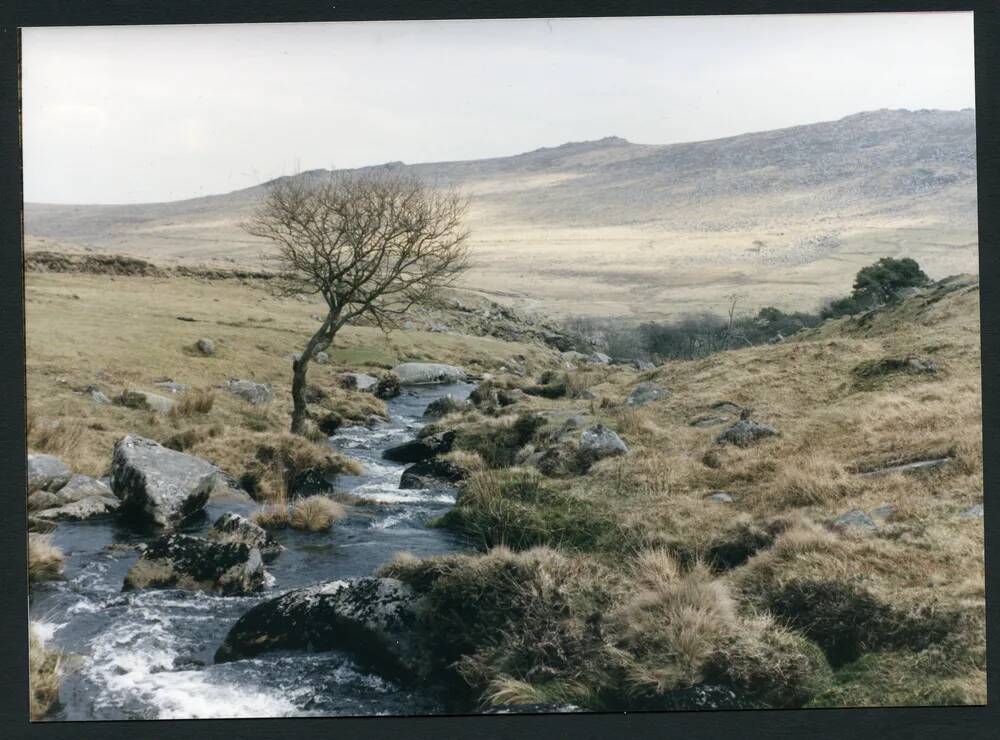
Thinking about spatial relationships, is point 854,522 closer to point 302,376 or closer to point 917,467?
point 917,467

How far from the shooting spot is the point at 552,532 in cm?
801

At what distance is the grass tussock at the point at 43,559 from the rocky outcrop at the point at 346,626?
71.8 inches

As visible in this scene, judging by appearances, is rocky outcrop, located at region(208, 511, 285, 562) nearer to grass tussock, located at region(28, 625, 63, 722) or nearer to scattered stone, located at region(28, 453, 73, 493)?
scattered stone, located at region(28, 453, 73, 493)

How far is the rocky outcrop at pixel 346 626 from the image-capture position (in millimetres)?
7129

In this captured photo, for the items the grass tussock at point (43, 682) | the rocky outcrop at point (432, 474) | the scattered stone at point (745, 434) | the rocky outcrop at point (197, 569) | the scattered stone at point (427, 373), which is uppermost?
the scattered stone at point (427, 373)

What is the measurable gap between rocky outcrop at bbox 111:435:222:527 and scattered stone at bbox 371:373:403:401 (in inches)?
73.8


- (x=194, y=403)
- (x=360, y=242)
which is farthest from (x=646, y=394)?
(x=194, y=403)

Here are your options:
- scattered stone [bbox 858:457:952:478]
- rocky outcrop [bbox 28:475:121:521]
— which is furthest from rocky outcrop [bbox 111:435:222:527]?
scattered stone [bbox 858:457:952:478]

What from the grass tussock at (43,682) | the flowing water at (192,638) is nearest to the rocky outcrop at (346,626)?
the flowing water at (192,638)

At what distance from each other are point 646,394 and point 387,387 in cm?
279

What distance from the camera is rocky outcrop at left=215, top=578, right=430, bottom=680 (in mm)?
7129

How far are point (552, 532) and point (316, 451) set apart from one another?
287cm

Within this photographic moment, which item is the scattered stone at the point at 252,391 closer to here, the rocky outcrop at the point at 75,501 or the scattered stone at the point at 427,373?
the scattered stone at the point at 427,373

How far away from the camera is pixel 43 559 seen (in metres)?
7.66
